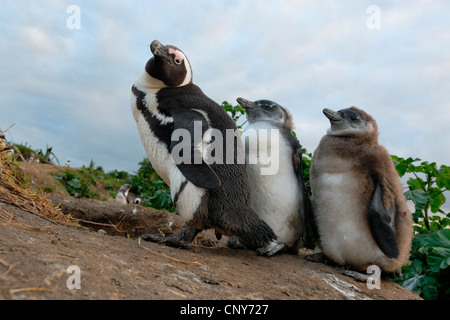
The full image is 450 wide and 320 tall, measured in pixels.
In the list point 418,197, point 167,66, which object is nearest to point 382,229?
point 418,197

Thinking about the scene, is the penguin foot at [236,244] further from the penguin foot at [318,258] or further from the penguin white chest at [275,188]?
the penguin foot at [318,258]

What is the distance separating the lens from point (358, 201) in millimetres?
3088

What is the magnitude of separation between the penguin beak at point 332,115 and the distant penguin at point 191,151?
0.81 metres

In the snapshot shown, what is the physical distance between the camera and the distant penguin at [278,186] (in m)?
3.37

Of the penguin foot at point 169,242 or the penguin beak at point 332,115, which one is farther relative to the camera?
the penguin beak at point 332,115

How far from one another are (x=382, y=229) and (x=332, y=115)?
1.03 meters

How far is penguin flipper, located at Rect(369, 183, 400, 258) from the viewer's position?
9.76 feet

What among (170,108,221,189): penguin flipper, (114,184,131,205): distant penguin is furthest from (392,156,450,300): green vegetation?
(114,184,131,205): distant penguin

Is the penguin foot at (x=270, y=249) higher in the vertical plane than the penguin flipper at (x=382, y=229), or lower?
lower

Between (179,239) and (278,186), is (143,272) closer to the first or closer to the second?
(179,239)

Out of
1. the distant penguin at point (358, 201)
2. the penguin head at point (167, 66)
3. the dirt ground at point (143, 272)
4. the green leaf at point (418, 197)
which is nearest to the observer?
the dirt ground at point (143, 272)

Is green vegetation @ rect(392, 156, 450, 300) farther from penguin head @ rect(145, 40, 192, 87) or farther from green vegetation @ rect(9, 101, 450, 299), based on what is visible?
penguin head @ rect(145, 40, 192, 87)

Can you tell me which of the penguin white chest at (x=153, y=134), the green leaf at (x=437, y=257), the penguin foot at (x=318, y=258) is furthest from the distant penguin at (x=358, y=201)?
the penguin white chest at (x=153, y=134)

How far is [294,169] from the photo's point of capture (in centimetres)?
350
